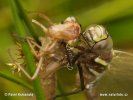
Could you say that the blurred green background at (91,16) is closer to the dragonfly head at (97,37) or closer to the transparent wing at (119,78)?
the transparent wing at (119,78)

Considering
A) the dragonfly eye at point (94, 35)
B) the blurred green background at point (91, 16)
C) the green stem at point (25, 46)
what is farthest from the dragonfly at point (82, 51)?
the blurred green background at point (91, 16)

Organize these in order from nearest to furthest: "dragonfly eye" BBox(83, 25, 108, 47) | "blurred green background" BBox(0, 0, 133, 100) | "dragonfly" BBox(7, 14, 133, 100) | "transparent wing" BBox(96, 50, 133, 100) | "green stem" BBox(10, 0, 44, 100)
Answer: "green stem" BBox(10, 0, 44, 100), "dragonfly" BBox(7, 14, 133, 100), "dragonfly eye" BBox(83, 25, 108, 47), "transparent wing" BBox(96, 50, 133, 100), "blurred green background" BBox(0, 0, 133, 100)

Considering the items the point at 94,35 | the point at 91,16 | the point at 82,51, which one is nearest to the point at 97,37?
the point at 94,35

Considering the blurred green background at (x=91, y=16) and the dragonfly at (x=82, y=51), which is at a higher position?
the blurred green background at (x=91, y=16)

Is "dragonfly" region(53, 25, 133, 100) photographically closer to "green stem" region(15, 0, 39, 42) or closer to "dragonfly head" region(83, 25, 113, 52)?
"dragonfly head" region(83, 25, 113, 52)

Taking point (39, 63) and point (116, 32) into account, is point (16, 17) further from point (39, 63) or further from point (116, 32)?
point (116, 32)

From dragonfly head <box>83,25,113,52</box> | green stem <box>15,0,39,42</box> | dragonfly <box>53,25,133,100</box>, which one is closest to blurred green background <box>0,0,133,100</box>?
dragonfly <box>53,25,133,100</box>

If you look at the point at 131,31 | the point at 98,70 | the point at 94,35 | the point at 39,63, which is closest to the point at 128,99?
the point at 131,31

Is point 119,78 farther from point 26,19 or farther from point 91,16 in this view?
point 26,19

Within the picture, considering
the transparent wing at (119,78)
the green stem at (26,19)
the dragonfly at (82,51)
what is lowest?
the transparent wing at (119,78)
